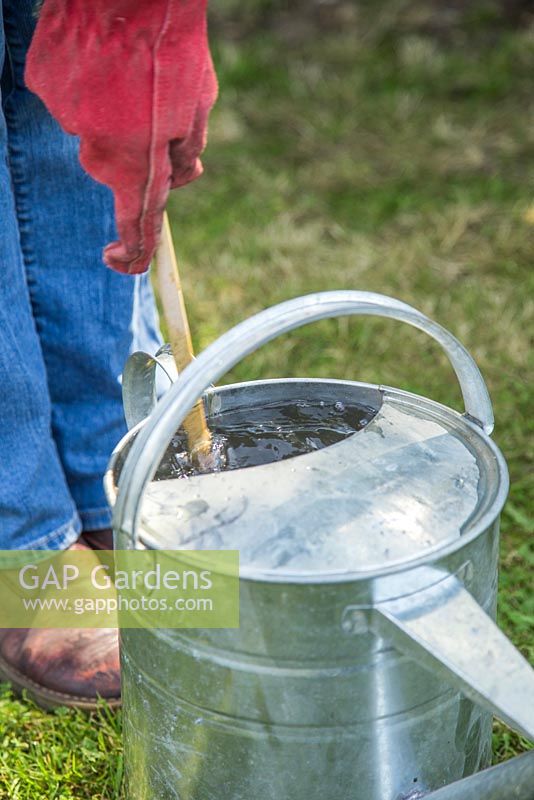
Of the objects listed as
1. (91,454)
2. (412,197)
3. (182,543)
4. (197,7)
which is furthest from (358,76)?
(182,543)

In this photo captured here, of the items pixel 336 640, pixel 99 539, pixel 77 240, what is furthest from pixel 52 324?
pixel 336 640

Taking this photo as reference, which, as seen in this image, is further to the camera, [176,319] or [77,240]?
[77,240]

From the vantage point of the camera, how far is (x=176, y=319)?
53.2 inches

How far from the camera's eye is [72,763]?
163 centimetres

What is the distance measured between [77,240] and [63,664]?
74 centimetres

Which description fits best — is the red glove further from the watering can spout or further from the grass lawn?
the grass lawn

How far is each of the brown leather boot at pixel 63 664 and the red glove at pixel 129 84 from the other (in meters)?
0.81

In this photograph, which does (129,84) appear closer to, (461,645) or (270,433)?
(270,433)

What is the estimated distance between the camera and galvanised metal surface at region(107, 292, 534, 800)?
111 centimetres

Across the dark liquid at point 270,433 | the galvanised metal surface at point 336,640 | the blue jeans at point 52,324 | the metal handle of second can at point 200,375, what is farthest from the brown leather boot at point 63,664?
the metal handle of second can at point 200,375

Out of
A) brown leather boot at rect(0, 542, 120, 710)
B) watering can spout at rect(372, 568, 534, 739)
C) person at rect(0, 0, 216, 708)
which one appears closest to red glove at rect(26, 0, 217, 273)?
person at rect(0, 0, 216, 708)

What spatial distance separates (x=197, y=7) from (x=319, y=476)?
1.93 feet

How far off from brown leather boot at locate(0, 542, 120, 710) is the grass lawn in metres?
0.03

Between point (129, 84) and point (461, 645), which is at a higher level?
point (129, 84)
